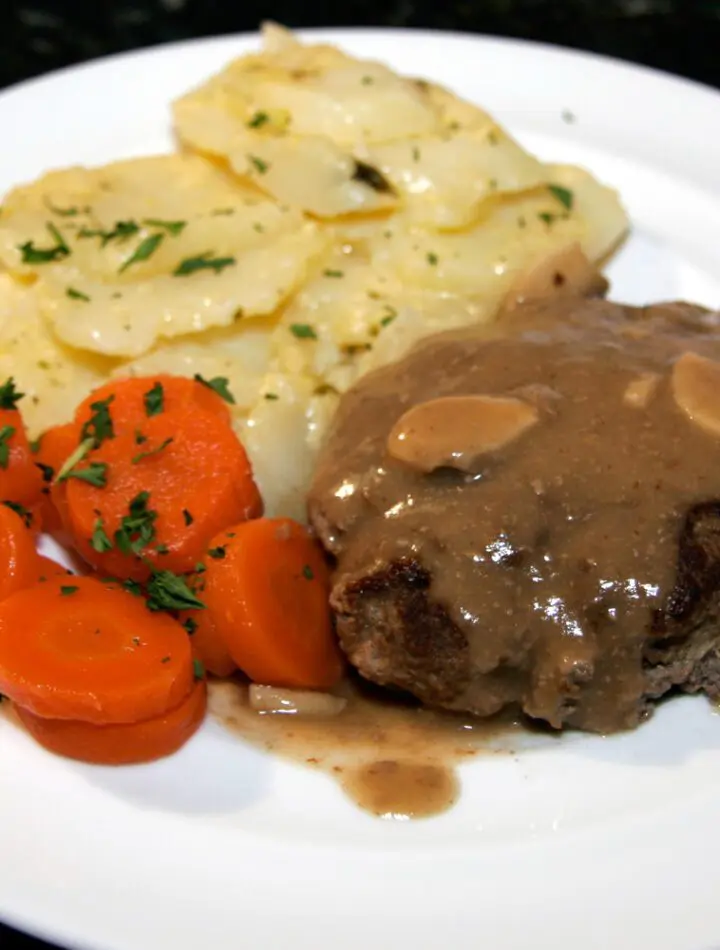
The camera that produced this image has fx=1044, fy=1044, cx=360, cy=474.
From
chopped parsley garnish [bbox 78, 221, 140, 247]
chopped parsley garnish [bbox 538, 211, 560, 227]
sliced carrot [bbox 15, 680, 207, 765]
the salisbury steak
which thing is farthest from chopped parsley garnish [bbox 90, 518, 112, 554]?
chopped parsley garnish [bbox 538, 211, 560, 227]

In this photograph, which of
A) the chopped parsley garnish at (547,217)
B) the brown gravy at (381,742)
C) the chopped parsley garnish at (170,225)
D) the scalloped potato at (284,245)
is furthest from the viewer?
the chopped parsley garnish at (547,217)

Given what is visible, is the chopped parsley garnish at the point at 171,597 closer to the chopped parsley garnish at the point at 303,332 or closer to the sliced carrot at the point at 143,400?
the sliced carrot at the point at 143,400

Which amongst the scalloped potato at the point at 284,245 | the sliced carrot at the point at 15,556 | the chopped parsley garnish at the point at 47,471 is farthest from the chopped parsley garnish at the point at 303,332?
the sliced carrot at the point at 15,556

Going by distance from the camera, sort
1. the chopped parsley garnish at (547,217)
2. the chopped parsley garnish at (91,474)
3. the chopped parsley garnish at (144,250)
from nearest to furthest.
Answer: the chopped parsley garnish at (91,474) → the chopped parsley garnish at (144,250) → the chopped parsley garnish at (547,217)

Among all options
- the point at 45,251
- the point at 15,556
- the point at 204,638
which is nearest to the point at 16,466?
the point at 15,556

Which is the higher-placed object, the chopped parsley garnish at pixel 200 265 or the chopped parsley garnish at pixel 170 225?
the chopped parsley garnish at pixel 170 225

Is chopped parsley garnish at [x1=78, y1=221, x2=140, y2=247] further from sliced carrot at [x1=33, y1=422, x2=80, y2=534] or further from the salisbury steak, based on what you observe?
the salisbury steak

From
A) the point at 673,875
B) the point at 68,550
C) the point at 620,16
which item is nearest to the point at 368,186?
the point at 68,550
